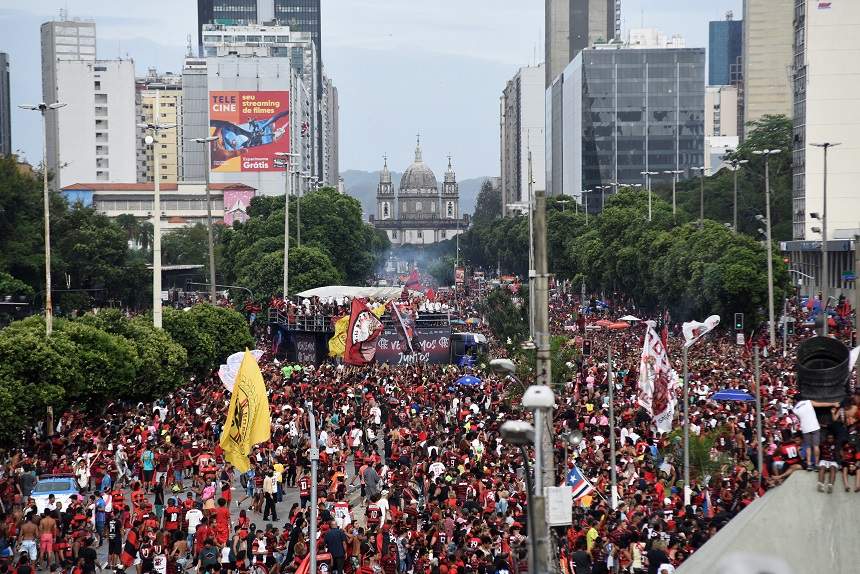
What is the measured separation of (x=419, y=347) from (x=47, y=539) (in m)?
28.3

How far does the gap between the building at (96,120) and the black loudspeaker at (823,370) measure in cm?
14741

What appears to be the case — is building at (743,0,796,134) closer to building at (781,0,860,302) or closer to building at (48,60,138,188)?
building at (48,60,138,188)

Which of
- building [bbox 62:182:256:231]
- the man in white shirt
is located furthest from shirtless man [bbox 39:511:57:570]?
building [bbox 62:182:256:231]

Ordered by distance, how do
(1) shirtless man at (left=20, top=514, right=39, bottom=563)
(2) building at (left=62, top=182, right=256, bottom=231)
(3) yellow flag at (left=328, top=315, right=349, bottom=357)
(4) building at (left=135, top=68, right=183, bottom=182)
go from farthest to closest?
(4) building at (left=135, top=68, right=183, bottom=182), (2) building at (left=62, top=182, right=256, bottom=231), (3) yellow flag at (left=328, top=315, right=349, bottom=357), (1) shirtless man at (left=20, top=514, right=39, bottom=563)

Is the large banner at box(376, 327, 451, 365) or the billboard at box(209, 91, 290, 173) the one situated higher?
the billboard at box(209, 91, 290, 173)

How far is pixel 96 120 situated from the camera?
160 m

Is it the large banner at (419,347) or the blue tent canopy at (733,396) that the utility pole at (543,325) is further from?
the large banner at (419,347)

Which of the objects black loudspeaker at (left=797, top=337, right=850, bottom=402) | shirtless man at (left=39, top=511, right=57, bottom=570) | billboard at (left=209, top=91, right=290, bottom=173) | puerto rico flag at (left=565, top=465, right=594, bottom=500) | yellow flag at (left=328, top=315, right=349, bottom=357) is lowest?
shirtless man at (left=39, top=511, right=57, bottom=570)

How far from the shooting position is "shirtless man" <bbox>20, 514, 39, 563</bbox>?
19844mm

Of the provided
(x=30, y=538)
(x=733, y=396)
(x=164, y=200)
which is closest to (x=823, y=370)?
(x=30, y=538)

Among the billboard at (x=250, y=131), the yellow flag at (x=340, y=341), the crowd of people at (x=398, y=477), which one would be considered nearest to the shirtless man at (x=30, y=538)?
the crowd of people at (x=398, y=477)

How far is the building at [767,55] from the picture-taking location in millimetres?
184125

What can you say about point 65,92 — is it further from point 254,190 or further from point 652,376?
point 652,376

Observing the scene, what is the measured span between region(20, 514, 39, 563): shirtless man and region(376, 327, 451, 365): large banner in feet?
86.6
